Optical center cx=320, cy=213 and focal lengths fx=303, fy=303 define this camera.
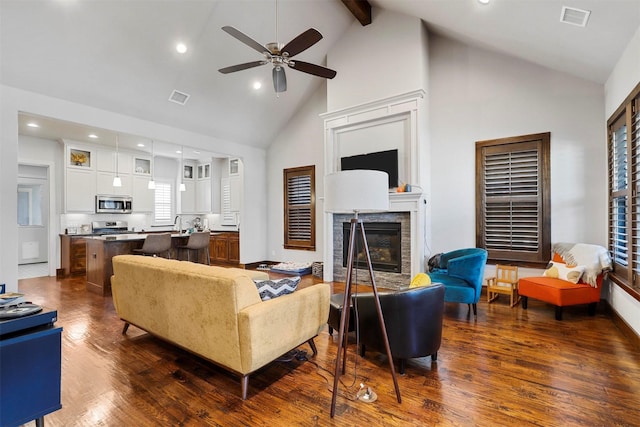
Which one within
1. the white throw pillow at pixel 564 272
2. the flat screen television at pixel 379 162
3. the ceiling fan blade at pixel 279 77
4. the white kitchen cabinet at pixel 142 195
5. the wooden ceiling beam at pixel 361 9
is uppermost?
the wooden ceiling beam at pixel 361 9

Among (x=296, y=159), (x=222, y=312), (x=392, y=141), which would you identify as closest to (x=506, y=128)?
(x=392, y=141)

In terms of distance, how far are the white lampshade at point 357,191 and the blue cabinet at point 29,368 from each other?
1754mm

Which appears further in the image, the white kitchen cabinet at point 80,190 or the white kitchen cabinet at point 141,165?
the white kitchen cabinet at point 141,165

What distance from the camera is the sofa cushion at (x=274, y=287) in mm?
2279

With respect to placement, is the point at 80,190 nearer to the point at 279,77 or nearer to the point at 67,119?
the point at 67,119

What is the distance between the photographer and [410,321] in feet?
7.79

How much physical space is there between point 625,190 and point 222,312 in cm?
431

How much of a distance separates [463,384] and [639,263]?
7.51 ft

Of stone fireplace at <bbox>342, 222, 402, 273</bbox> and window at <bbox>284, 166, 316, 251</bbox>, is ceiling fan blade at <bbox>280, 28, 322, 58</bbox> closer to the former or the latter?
stone fireplace at <bbox>342, 222, 402, 273</bbox>

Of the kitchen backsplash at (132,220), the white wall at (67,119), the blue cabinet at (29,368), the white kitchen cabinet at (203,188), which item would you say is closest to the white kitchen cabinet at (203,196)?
the white kitchen cabinet at (203,188)

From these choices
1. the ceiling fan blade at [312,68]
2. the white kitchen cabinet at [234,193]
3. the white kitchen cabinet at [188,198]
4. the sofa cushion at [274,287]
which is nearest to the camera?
the sofa cushion at [274,287]

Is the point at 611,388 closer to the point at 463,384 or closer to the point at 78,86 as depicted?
the point at 463,384

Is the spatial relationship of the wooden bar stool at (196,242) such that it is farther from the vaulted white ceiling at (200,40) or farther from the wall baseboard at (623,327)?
the wall baseboard at (623,327)

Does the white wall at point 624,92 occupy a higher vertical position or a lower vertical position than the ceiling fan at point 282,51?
lower
